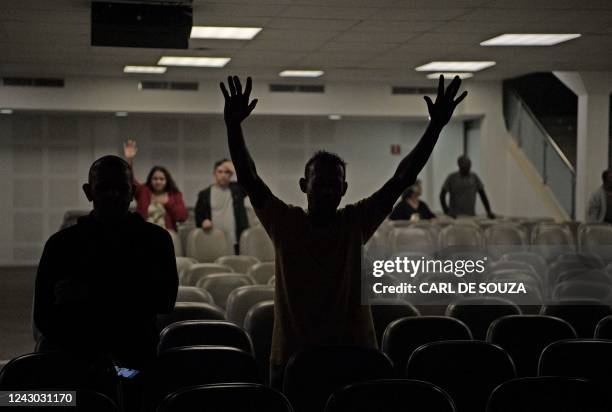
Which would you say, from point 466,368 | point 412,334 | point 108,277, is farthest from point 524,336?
point 108,277

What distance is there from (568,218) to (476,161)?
2.98 m

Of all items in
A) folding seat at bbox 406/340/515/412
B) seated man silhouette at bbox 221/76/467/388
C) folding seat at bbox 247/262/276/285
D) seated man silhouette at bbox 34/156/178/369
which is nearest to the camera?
seated man silhouette at bbox 34/156/178/369

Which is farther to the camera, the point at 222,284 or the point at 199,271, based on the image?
the point at 199,271

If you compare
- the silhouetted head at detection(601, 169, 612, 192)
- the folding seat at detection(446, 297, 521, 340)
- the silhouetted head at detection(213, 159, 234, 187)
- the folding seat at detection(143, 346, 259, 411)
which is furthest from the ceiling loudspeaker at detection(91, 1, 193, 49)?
the silhouetted head at detection(601, 169, 612, 192)

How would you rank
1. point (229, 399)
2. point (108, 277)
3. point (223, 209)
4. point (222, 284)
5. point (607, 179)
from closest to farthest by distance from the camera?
point (108, 277) → point (229, 399) → point (222, 284) → point (223, 209) → point (607, 179)

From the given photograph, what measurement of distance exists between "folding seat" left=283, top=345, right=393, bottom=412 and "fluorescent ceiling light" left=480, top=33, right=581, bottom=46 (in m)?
7.42

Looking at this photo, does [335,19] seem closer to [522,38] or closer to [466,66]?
[522,38]

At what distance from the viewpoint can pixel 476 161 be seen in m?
18.7

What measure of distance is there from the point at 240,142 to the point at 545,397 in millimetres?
1664

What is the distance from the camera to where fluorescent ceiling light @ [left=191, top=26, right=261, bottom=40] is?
10039 mm

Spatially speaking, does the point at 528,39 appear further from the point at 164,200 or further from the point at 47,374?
the point at 47,374

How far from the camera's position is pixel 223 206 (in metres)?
10.4

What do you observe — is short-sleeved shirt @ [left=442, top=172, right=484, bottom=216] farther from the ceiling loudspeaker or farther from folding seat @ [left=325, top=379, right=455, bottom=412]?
folding seat @ [left=325, top=379, right=455, bottom=412]

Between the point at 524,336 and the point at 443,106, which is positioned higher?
the point at 443,106
